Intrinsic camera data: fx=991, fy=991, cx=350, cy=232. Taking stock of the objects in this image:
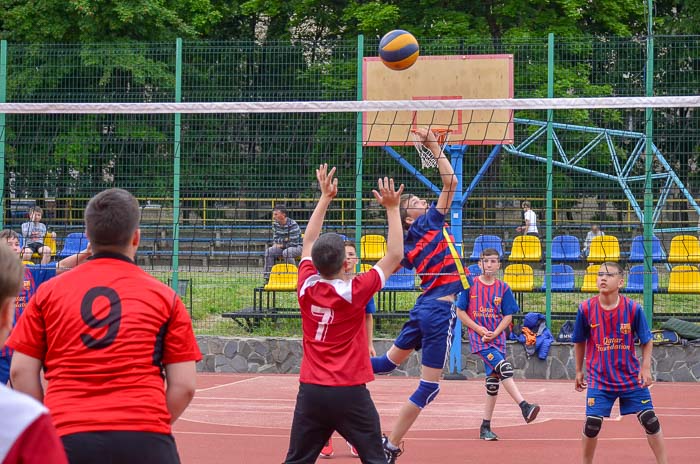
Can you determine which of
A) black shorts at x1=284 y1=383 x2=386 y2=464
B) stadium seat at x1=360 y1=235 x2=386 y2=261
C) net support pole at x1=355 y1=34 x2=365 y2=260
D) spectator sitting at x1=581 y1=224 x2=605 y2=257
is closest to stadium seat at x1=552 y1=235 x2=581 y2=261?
spectator sitting at x1=581 y1=224 x2=605 y2=257

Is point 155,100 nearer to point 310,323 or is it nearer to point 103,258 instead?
point 310,323

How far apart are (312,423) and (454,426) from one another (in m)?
4.49

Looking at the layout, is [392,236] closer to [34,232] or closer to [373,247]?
[373,247]

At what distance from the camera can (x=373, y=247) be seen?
44.9 feet

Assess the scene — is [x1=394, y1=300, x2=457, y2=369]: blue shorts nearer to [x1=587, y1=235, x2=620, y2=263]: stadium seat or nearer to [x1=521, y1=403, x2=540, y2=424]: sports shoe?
[x1=521, y1=403, x2=540, y2=424]: sports shoe

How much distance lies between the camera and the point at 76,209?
1398 centimetres

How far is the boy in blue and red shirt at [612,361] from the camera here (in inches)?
256

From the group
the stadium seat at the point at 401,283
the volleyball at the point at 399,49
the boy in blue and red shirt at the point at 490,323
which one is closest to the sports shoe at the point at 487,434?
the boy in blue and red shirt at the point at 490,323

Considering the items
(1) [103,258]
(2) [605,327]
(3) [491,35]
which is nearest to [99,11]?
(3) [491,35]

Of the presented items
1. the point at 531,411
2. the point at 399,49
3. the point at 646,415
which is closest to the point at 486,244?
the point at 399,49

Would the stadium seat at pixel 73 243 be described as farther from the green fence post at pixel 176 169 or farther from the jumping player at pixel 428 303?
the jumping player at pixel 428 303

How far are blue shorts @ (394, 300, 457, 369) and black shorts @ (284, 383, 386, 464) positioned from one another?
85.5 inches

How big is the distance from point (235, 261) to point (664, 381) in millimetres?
6494

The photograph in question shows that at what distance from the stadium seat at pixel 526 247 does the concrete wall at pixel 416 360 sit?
148 centimetres
